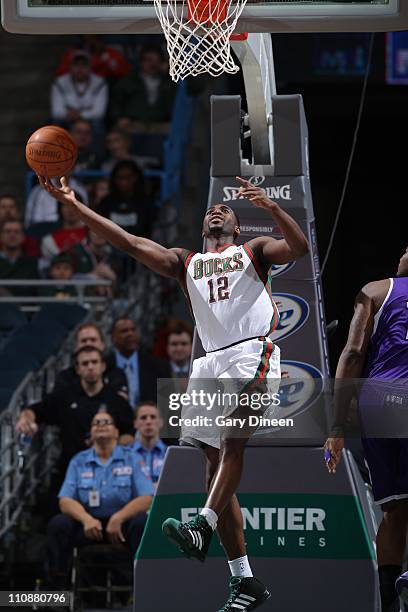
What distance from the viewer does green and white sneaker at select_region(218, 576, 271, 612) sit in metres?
6.93

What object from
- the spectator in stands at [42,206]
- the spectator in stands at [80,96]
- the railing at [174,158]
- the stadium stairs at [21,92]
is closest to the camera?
the spectator in stands at [42,206]

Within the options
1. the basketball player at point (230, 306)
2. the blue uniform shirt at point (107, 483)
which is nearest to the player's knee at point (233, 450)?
the basketball player at point (230, 306)

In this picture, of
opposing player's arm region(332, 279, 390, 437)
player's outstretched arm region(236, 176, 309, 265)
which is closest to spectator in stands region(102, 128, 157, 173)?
player's outstretched arm region(236, 176, 309, 265)

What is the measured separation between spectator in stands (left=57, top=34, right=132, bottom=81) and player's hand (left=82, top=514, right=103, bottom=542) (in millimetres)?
7163

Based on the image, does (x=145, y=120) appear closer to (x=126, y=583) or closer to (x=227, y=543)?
(x=126, y=583)

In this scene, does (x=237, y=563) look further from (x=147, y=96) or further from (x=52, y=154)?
(x=147, y=96)

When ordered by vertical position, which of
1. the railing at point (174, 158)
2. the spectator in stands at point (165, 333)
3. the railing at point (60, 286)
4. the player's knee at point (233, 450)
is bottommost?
the player's knee at point (233, 450)

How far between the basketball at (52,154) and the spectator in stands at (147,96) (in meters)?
7.89

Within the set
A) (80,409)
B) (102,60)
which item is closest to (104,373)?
(80,409)

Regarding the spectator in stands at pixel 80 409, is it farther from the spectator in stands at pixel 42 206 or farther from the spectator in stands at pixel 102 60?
the spectator in stands at pixel 102 60

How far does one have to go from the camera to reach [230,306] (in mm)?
7238

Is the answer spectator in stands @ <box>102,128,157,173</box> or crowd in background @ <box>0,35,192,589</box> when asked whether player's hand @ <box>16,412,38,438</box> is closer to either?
crowd in background @ <box>0,35,192,589</box>

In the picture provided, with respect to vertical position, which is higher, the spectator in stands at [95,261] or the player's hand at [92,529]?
the spectator in stands at [95,261]

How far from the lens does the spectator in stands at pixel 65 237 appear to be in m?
13.4
